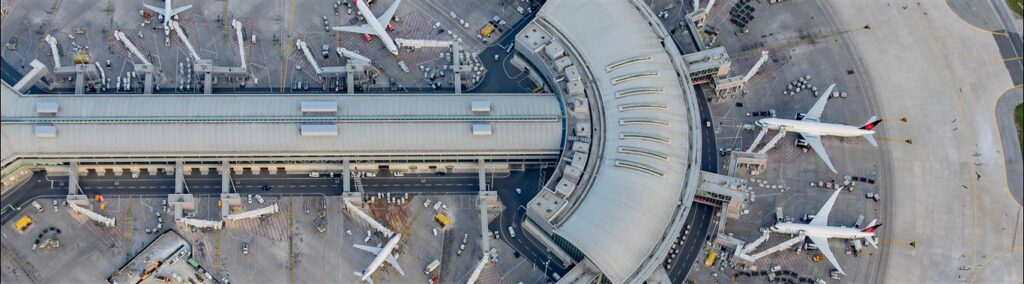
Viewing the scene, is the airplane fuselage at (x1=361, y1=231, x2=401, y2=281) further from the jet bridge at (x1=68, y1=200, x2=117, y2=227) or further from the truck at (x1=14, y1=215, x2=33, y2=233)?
the truck at (x1=14, y1=215, x2=33, y2=233)

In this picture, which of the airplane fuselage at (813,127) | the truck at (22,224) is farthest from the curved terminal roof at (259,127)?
the airplane fuselage at (813,127)

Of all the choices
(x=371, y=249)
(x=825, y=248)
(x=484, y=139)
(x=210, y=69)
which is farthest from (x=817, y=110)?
(x=210, y=69)

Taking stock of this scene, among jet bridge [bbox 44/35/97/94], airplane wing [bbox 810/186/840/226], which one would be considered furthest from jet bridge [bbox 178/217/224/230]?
airplane wing [bbox 810/186/840/226]

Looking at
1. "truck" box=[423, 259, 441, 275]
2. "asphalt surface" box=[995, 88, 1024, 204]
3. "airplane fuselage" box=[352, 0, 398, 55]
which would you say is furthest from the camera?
"asphalt surface" box=[995, 88, 1024, 204]

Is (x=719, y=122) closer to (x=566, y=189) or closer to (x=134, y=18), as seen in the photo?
(x=566, y=189)

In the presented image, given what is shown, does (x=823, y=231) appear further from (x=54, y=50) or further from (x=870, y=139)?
(x=54, y=50)
